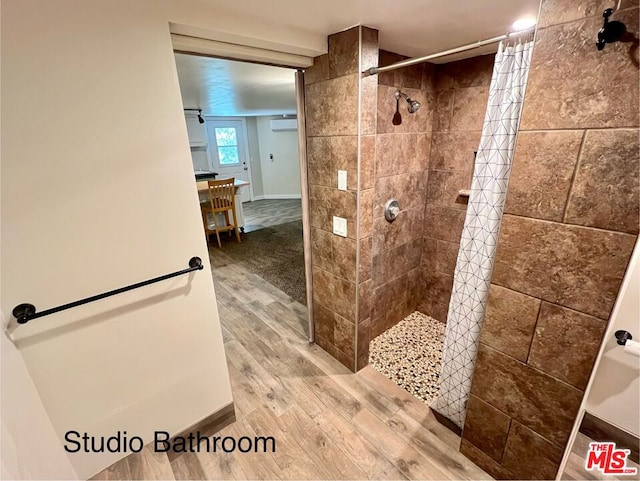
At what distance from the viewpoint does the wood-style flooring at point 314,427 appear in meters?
1.42

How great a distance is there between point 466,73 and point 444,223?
1078mm

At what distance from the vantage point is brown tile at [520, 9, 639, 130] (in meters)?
0.77

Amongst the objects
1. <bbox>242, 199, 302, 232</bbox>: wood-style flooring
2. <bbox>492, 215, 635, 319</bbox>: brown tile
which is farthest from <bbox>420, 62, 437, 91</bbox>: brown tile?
<bbox>242, 199, 302, 232</bbox>: wood-style flooring

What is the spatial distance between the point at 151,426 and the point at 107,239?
101 centimetres

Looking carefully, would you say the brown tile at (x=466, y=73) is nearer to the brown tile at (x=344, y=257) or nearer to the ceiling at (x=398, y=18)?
the ceiling at (x=398, y=18)

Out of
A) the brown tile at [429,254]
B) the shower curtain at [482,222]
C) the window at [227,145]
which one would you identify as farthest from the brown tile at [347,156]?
the window at [227,145]

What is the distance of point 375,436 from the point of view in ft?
5.18

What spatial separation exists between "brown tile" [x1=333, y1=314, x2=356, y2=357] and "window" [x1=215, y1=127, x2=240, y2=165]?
5.91 metres

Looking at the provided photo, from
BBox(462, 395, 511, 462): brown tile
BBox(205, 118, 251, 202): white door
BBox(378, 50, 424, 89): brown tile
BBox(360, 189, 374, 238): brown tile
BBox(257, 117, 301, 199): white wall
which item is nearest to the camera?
BBox(462, 395, 511, 462): brown tile

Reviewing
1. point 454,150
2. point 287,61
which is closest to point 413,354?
point 454,150

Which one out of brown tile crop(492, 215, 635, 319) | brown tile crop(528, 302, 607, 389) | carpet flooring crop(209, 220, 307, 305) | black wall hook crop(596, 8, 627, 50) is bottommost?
carpet flooring crop(209, 220, 307, 305)

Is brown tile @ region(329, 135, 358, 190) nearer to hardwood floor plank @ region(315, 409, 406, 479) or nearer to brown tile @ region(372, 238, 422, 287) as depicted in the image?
brown tile @ region(372, 238, 422, 287)

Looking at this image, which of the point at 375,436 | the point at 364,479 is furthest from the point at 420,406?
the point at 364,479

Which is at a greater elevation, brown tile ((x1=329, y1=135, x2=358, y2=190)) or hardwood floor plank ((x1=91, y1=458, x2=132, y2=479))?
brown tile ((x1=329, y1=135, x2=358, y2=190))
